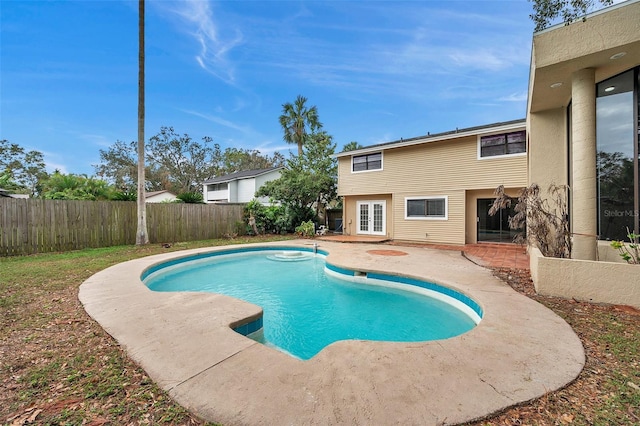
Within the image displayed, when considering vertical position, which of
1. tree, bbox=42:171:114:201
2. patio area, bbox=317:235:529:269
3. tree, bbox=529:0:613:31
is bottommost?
patio area, bbox=317:235:529:269

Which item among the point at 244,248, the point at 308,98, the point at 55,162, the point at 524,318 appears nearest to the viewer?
the point at 524,318

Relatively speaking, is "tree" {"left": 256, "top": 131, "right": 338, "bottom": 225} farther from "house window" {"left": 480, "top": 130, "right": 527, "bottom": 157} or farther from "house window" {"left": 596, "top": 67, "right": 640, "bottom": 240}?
"house window" {"left": 596, "top": 67, "right": 640, "bottom": 240}

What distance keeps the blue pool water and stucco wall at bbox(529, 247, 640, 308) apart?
1443 mm

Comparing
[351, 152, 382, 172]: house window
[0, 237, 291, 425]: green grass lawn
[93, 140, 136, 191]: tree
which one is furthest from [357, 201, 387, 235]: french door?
[93, 140, 136, 191]: tree

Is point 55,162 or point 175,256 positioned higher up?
point 55,162

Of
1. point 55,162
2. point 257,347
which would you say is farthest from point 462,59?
point 55,162

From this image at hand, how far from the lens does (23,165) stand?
987 inches

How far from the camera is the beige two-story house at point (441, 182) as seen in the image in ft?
34.9

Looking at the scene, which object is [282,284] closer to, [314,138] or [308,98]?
[314,138]

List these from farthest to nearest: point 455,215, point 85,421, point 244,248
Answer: point 455,215
point 244,248
point 85,421

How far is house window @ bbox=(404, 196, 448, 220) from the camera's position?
11.9 m

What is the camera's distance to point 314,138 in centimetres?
1948

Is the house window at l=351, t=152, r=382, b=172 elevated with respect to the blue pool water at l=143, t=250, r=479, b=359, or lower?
elevated

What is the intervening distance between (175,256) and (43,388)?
6.55 meters
